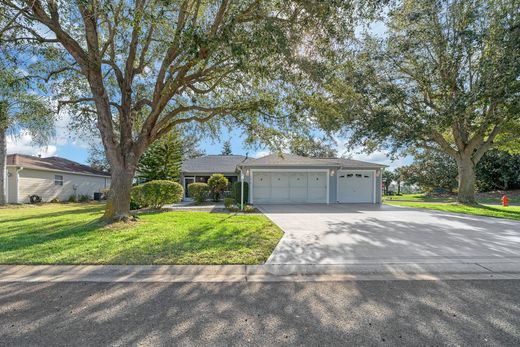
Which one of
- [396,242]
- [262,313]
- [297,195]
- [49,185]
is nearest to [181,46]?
[262,313]

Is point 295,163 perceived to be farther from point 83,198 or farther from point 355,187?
point 83,198

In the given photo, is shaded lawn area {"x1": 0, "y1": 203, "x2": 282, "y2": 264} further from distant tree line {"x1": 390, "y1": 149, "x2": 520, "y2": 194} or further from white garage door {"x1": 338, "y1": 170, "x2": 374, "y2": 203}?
distant tree line {"x1": 390, "y1": 149, "x2": 520, "y2": 194}

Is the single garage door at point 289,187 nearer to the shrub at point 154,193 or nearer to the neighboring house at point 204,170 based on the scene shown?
the neighboring house at point 204,170

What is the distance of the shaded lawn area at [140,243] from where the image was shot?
4.78 metres

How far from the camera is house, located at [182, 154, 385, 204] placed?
55.0 ft

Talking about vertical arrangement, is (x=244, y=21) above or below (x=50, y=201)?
above

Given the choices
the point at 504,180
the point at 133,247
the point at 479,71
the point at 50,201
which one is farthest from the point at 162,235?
the point at 504,180

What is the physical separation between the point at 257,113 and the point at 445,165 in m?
28.5

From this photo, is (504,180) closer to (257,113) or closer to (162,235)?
(257,113)

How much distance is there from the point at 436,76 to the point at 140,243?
16.3 m

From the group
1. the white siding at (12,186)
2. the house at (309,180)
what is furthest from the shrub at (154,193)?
the white siding at (12,186)

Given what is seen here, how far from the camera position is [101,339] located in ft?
8.31

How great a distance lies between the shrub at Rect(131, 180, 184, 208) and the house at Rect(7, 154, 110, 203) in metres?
12.2

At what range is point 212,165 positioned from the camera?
22453 millimetres
